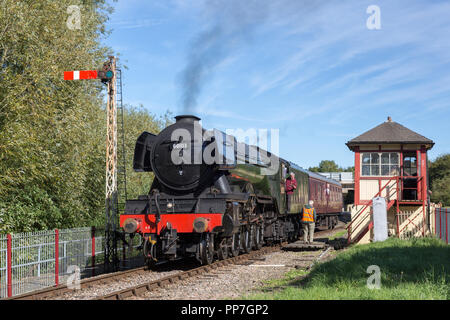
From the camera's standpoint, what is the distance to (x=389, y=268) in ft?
31.8

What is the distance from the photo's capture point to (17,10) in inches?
508

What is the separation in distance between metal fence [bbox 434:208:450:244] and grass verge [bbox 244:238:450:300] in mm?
2489

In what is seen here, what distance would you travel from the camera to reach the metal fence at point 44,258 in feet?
32.8

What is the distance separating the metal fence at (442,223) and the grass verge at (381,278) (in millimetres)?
2489

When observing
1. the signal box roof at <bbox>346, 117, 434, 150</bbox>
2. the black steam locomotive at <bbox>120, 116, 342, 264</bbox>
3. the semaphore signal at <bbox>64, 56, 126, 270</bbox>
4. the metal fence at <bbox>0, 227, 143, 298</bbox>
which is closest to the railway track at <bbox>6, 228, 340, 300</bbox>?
the black steam locomotive at <bbox>120, 116, 342, 264</bbox>

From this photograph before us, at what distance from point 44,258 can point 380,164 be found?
40.4 ft

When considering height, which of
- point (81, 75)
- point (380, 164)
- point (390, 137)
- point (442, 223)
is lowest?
point (442, 223)

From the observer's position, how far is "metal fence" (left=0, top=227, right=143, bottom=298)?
9984 mm

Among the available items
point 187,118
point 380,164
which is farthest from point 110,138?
point 380,164

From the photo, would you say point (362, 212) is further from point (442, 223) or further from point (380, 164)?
point (442, 223)

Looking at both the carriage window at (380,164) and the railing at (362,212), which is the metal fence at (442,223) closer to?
the railing at (362,212)

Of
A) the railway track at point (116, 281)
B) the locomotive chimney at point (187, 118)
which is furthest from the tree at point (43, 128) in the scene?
the locomotive chimney at point (187, 118)
